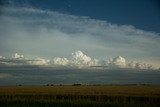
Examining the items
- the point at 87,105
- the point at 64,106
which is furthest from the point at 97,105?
the point at 64,106

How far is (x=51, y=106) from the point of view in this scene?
2030 cm

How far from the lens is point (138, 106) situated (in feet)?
68.3

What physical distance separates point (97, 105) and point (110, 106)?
33.6 inches

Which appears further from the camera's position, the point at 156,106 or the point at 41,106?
the point at 156,106

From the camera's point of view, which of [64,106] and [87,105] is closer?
[64,106]

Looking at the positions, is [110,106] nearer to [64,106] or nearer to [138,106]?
[138,106]

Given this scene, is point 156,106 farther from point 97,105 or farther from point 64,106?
point 64,106

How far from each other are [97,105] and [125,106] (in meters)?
1.94

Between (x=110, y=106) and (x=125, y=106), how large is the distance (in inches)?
46.0

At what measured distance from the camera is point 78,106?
2120 centimetres

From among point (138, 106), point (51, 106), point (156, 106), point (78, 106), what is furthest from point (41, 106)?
point (156, 106)

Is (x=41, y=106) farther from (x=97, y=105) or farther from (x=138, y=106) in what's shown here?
(x=138, y=106)

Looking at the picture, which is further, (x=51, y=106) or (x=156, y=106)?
(x=156, y=106)

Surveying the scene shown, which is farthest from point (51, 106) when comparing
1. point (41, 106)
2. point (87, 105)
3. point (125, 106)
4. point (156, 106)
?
point (156, 106)
